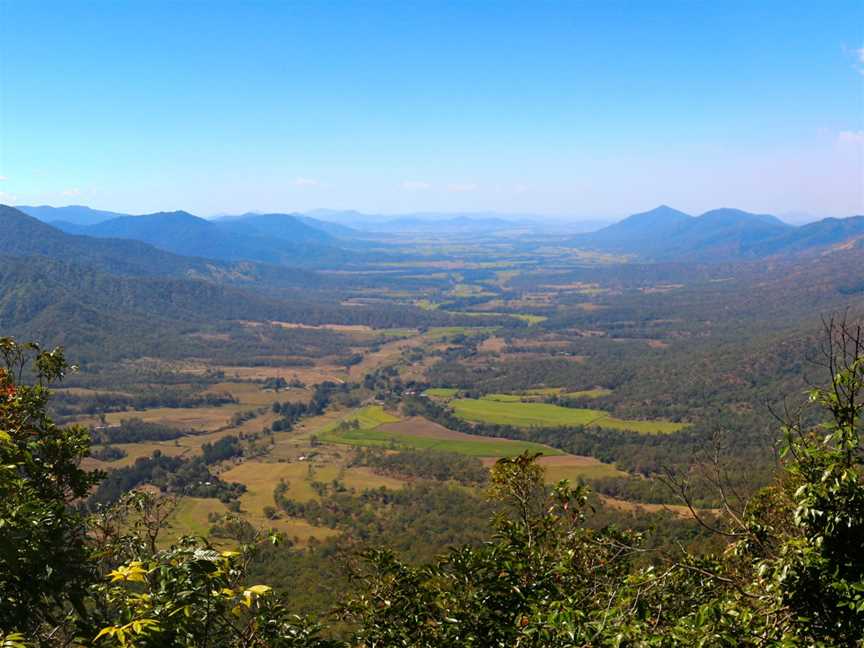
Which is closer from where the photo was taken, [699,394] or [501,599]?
Answer: [501,599]

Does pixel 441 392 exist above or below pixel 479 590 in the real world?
below

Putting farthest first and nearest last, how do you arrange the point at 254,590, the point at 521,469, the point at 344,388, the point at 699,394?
the point at 344,388
the point at 699,394
the point at 521,469
the point at 254,590

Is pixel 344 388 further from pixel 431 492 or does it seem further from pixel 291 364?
pixel 431 492

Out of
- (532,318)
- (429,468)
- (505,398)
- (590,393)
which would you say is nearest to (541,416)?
(505,398)

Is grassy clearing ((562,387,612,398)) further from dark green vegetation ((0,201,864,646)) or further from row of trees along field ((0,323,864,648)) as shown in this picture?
row of trees along field ((0,323,864,648))

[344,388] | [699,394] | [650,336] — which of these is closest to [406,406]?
[344,388]

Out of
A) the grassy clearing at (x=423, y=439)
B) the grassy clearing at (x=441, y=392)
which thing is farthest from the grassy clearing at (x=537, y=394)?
the grassy clearing at (x=423, y=439)

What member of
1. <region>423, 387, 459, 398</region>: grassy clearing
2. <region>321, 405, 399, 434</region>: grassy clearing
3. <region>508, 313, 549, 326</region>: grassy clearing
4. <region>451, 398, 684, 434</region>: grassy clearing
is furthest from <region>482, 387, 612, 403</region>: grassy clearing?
<region>508, 313, 549, 326</region>: grassy clearing

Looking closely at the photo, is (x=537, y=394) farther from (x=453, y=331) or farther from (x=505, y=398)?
(x=453, y=331)
